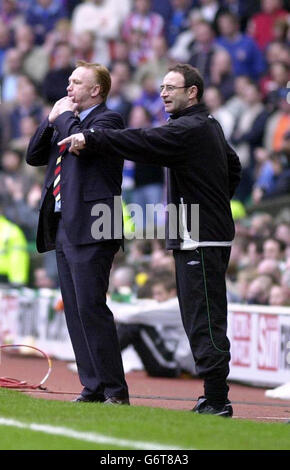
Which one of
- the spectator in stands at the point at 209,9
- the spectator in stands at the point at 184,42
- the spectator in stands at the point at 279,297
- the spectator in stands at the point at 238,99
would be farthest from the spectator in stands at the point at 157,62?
the spectator in stands at the point at 279,297

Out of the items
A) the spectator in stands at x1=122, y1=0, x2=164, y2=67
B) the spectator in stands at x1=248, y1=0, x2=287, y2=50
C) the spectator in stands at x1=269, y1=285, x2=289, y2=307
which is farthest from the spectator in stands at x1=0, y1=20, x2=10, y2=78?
the spectator in stands at x1=269, y1=285, x2=289, y2=307

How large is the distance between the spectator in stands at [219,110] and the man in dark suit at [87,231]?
960 centimetres

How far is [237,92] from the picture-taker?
59.5 feet

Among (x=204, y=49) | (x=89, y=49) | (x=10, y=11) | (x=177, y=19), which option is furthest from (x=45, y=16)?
(x=204, y=49)

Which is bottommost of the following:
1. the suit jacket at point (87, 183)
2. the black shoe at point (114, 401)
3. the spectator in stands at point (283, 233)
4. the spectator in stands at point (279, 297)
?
the black shoe at point (114, 401)

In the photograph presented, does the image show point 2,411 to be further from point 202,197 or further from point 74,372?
point 74,372

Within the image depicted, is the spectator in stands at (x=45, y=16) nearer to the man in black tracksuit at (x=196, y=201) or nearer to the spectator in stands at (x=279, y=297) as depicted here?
the spectator in stands at (x=279, y=297)

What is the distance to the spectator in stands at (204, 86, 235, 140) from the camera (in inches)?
706

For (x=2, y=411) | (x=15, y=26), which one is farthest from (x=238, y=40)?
(x=2, y=411)

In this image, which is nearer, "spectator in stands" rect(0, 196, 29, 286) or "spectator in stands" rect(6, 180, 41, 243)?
"spectator in stands" rect(0, 196, 29, 286)

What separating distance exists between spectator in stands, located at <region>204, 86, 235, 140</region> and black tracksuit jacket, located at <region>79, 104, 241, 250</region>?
983 centimetres

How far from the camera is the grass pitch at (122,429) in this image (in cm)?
644

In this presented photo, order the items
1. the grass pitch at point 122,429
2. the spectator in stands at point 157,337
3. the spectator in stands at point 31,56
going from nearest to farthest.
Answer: the grass pitch at point 122,429 → the spectator in stands at point 157,337 → the spectator in stands at point 31,56

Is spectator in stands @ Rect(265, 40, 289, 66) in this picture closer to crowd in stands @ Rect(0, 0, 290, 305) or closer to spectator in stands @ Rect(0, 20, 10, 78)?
crowd in stands @ Rect(0, 0, 290, 305)
